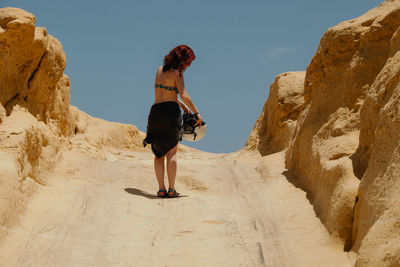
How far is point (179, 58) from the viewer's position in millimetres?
5828

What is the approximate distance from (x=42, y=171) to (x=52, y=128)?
1541mm

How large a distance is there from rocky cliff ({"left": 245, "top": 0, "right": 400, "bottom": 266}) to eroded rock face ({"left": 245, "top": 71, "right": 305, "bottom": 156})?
1670 millimetres

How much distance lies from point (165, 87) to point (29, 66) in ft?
5.89

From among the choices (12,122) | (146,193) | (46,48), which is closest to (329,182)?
(146,193)

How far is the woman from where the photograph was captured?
584cm

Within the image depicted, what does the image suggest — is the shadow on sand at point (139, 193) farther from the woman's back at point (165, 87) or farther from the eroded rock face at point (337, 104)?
the eroded rock face at point (337, 104)

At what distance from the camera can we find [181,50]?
585 centimetres

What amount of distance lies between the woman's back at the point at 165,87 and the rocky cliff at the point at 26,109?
1.45m

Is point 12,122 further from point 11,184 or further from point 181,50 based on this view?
point 181,50

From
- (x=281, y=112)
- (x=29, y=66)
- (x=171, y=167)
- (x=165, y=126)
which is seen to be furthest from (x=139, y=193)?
(x=281, y=112)

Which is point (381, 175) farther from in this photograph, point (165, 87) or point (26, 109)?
point (26, 109)

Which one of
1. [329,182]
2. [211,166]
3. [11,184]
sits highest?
[329,182]

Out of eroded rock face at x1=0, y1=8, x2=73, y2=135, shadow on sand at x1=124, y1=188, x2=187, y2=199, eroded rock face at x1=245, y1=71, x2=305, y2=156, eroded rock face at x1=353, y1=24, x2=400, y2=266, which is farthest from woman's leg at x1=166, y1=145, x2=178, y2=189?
eroded rock face at x1=245, y1=71, x2=305, y2=156

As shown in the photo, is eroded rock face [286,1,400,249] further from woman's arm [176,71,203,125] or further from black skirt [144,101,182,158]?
black skirt [144,101,182,158]
